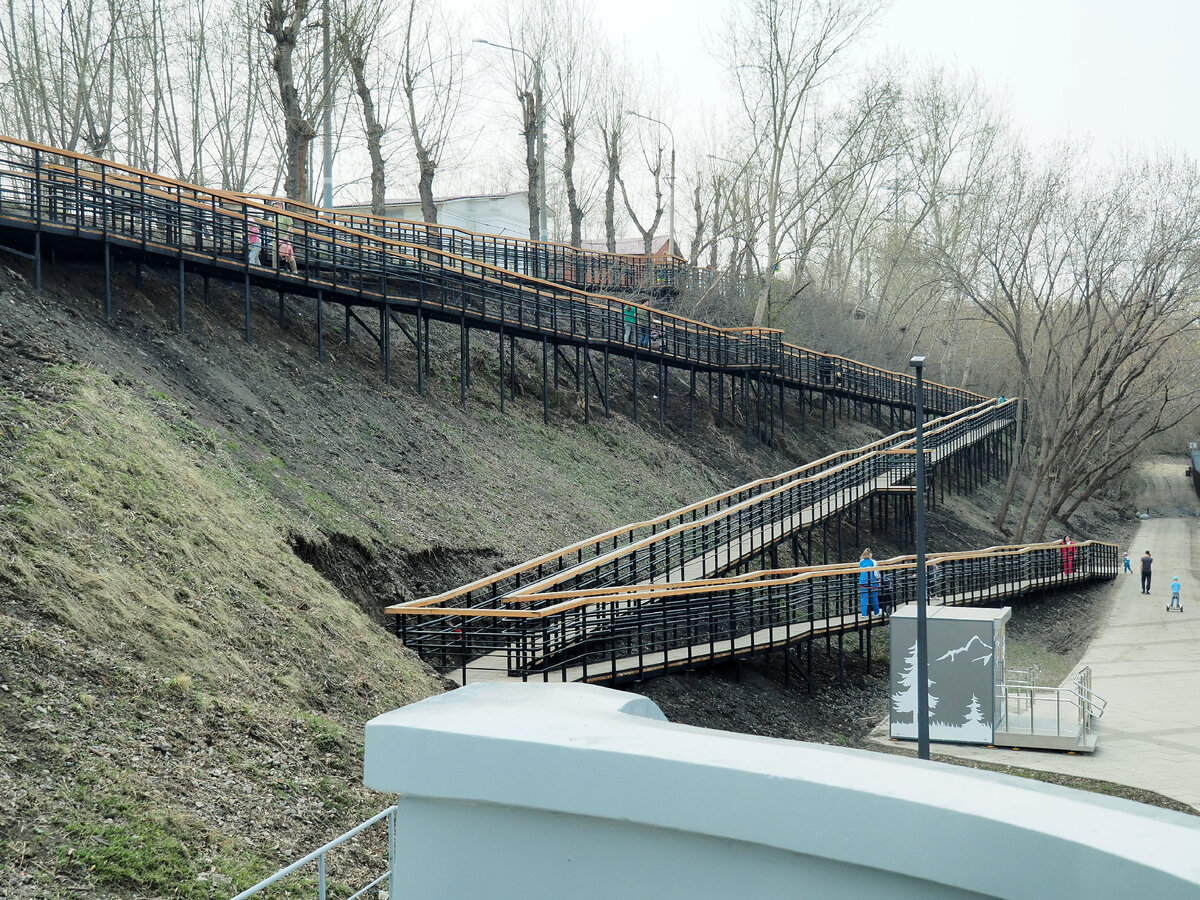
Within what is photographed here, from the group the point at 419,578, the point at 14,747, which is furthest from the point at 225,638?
the point at 419,578

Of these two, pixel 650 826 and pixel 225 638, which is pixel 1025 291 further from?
pixel 650 826

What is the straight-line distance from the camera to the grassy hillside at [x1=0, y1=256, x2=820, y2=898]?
23.6 ft

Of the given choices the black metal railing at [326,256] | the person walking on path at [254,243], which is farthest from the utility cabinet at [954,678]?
the person walking on path at [254,243]

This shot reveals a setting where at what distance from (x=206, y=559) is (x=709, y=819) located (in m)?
→ 8.92

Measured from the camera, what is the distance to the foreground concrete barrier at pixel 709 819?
2.93m

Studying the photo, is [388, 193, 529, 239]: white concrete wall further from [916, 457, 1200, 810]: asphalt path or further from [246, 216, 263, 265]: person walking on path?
[246, 216, 263, 265]: person walking on path

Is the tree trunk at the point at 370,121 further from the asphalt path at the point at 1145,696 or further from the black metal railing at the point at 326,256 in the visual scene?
the asphalt path at the point at 1145,696

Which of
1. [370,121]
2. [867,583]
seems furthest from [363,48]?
[867,583]

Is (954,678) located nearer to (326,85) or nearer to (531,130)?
(326,85)

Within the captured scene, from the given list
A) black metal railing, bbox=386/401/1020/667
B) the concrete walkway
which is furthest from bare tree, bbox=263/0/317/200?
the concrete walkway

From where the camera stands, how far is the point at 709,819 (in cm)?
337

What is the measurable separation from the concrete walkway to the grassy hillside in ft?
27.9

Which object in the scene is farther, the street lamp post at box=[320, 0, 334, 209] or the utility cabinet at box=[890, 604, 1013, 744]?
the street lamp post at box=[320, 0, 334, 209]

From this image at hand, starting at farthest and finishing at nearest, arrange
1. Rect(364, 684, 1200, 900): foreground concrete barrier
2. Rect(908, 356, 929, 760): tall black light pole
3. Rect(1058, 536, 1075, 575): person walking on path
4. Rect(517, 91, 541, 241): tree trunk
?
Rect(517, 91, 541, 241): tree trunk < Rect(1058, 536, 1075, 575): person walking on path < Rect(908, 356, 929, 760): tall black light pole < Rect(364, 684, 1200, 900): foreground concrete barrier
